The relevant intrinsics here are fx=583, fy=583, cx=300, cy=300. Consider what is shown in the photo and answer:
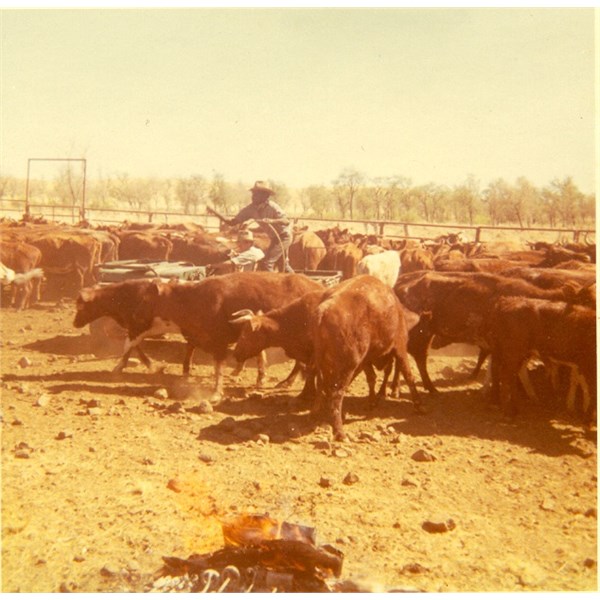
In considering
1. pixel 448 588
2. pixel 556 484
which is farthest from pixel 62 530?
pixel 556 484

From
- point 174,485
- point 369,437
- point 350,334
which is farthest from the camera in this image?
point 350,334

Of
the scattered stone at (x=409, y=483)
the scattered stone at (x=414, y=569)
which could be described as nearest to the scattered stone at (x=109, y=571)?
the scattered stone at (x=414, y=569)

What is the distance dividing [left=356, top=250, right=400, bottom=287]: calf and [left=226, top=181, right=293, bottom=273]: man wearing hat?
3.28 metres

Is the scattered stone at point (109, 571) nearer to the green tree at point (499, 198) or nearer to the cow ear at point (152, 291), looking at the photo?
the cow ear at point (152, 291)

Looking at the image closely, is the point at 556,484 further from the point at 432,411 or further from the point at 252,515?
the point at 252,515

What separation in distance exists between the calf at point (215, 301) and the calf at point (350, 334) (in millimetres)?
1567

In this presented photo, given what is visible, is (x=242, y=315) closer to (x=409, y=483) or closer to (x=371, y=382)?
(x=371, y=382)

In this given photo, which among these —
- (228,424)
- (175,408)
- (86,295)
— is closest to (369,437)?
(228,424)

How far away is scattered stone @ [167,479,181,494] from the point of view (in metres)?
5.67

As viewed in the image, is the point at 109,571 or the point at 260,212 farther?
the point at 260,212

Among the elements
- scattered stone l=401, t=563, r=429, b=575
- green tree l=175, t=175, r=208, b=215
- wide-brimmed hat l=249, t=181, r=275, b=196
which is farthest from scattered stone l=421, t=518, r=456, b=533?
green tree l=175, t=175, r=208, b=215

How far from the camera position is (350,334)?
7090mm

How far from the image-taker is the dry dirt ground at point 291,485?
4.75 metres

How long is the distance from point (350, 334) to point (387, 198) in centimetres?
2452
